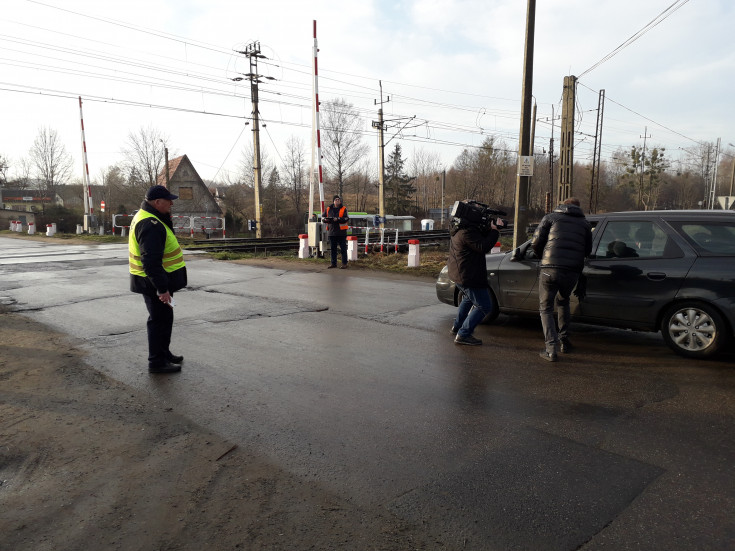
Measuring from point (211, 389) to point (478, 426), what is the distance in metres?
2.47

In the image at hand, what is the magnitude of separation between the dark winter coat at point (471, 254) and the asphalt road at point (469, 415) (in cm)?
85

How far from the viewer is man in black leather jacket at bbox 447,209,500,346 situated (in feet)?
19.2

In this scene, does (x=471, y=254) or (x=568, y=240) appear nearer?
(x=568, y=240)

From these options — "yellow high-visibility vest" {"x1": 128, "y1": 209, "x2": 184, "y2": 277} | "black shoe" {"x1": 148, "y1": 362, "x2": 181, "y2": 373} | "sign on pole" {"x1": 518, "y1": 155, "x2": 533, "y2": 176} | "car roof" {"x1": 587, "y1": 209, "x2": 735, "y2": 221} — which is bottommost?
"black shoe" {"x1": 148, "y1": 362, "x2": 181, "y2": 373}

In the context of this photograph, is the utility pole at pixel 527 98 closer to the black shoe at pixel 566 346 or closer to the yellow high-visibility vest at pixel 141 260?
the black shoe at pixel 566 346

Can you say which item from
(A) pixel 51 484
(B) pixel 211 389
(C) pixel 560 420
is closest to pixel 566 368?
(C) pixel 560 420

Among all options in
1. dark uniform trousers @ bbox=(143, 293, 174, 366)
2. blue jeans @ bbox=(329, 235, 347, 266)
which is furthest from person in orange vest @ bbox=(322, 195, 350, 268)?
dark uniform trousers @ bbox=(143, 293, 174, 366)

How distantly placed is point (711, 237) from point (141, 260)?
5.99 m

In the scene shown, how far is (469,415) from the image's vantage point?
4070mm

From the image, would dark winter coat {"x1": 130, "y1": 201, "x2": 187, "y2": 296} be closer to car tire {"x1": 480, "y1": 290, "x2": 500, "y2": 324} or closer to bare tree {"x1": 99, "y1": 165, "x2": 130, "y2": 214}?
car tire {"x1": 480, "y1": 290, "x2": 500, "y2": 324}

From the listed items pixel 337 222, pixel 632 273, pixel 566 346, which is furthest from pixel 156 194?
pixel 337 222

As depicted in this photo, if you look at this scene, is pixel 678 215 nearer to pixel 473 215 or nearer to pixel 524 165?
pixel 473 215

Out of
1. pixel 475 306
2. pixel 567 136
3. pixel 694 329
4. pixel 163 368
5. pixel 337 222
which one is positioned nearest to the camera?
→ pixel 163 368

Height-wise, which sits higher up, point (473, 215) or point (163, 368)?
point (473, 215)
